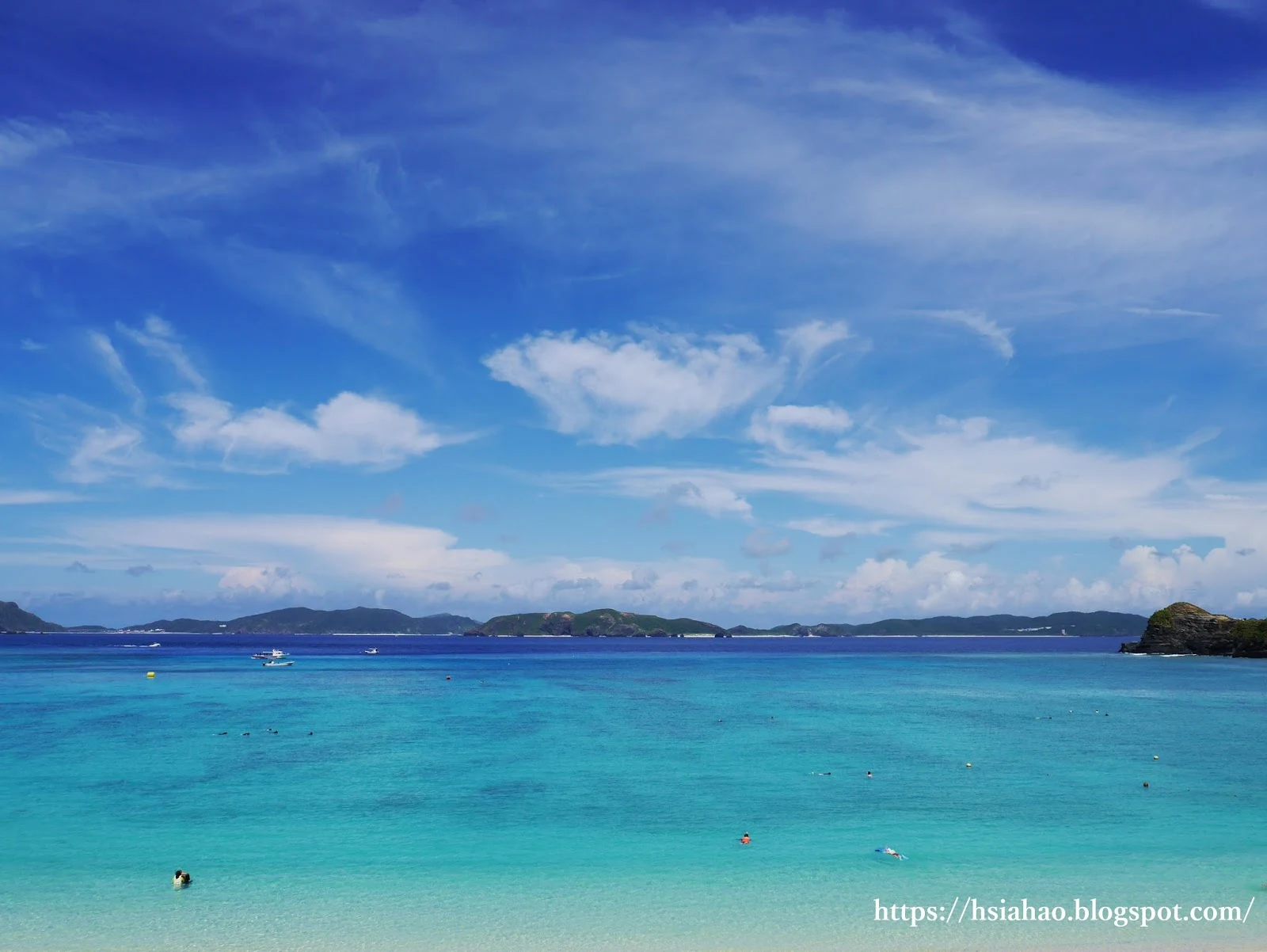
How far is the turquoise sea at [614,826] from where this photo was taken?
1009 inches

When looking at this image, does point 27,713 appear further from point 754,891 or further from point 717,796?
point 754,891

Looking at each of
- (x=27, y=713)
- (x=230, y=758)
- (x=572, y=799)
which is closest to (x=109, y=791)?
(x=230, y=758)

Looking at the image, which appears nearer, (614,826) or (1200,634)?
(614,826)

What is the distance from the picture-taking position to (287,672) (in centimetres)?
14362

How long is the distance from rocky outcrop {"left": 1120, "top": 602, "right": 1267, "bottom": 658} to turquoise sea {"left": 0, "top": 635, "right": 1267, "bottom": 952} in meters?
115

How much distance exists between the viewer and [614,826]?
3688 cm

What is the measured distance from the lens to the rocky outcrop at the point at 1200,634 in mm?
171250

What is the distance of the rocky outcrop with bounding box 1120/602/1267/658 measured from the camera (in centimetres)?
17125

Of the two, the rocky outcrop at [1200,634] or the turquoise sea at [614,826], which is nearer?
the turquoise sea at [614,826]

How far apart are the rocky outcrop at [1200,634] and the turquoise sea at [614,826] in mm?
114765

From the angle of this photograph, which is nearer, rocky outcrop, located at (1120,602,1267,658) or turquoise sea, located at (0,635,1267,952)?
turquoise sea, located at (0,635,1267,952)

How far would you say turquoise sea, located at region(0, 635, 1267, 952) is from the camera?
25.6 m

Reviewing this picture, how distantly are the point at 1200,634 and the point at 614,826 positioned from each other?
634 feet

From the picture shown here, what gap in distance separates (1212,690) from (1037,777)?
238 ft
